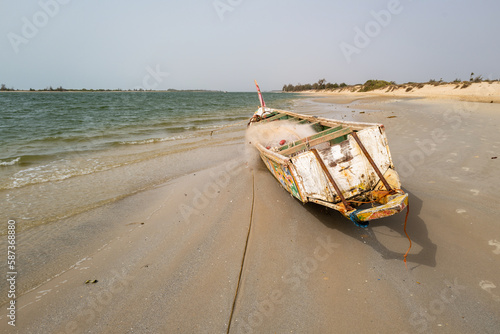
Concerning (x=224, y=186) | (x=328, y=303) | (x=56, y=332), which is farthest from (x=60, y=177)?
(x=328, y=303)

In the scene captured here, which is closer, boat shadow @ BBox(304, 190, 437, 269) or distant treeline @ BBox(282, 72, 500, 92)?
boat shadow @ BBox(304, 190, 437, 269)

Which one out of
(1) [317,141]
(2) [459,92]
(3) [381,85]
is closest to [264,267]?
(1) [317,141]

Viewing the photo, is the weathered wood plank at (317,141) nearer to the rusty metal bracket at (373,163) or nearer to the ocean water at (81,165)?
the rusty metal bracket at (373,163)

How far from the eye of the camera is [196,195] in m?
5.32

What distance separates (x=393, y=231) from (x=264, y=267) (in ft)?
6.98

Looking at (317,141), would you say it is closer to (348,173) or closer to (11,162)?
(348,173)

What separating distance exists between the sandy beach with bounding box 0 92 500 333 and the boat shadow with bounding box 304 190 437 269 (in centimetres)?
2

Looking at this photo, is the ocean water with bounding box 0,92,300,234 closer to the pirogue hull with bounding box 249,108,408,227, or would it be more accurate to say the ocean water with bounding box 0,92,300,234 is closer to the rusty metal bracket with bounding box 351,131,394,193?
the pirogue hull with bounding box 249,108,408,227

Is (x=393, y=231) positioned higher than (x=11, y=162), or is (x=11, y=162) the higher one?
(x=11, y=162)

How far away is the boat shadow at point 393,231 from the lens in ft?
10.4

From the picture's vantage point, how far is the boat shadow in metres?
3.18

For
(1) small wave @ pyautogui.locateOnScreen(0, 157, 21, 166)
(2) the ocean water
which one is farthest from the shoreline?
(1) small wave @ pyautogui.locateOnScreen(0, 157, 21, 166)

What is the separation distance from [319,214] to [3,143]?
13.6m

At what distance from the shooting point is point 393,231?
3.69 metres
